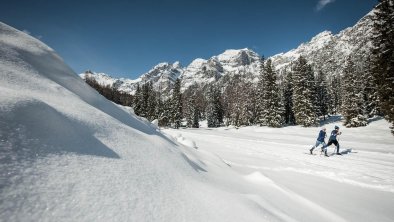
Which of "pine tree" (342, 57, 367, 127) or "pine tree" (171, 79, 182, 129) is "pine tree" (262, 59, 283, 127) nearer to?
"pine tree" (342, 57, 367, 127)

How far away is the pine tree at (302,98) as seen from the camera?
40819 millimetres

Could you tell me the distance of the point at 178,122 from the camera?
200 ft

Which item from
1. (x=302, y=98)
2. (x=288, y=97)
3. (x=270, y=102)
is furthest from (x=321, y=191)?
(x=288, y=97)

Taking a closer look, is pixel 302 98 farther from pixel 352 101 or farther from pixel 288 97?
pixel 288 97

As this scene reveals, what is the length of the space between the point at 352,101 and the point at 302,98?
7.97m

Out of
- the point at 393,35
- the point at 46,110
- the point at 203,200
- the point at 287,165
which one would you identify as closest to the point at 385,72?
the point at 393,35

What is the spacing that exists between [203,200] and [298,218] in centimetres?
195

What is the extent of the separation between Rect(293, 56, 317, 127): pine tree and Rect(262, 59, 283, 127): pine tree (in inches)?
130

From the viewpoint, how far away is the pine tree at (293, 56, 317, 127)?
1607 inches

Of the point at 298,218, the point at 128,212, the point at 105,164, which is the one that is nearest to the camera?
the point at 128,212

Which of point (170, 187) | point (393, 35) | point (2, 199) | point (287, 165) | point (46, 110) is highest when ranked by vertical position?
point (393, 35)

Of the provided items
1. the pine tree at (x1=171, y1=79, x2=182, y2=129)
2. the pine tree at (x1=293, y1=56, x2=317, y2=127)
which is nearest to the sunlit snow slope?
the pine tree at (x1=293, y1=56, x2=317, y2=127)

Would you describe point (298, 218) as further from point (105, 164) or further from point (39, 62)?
point (39, 62)

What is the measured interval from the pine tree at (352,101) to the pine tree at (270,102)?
35.8 ft
